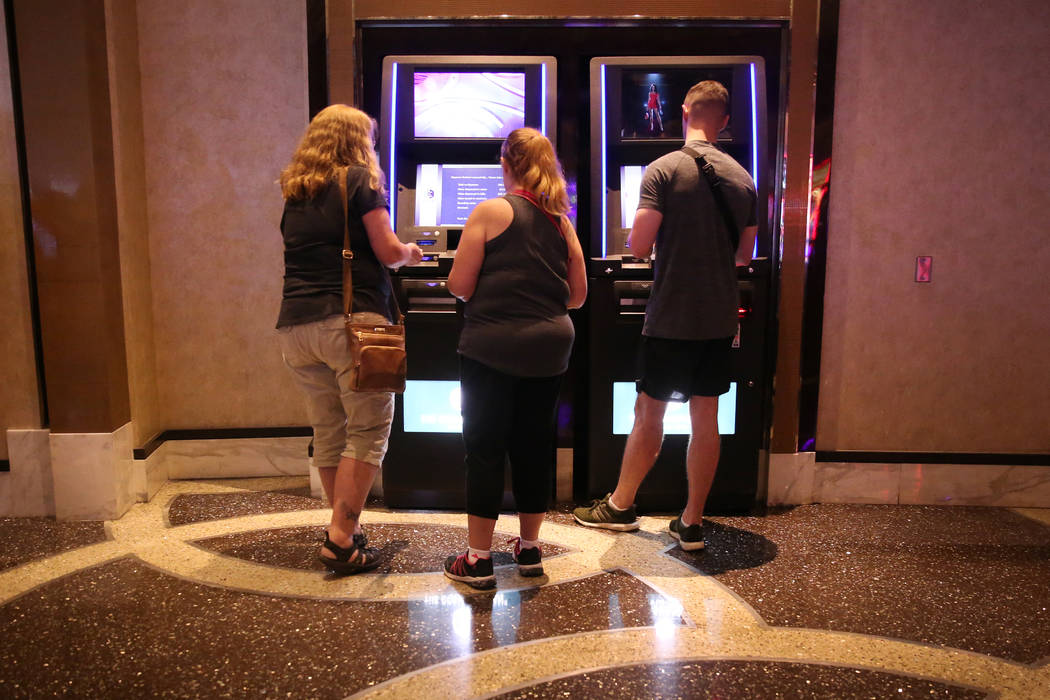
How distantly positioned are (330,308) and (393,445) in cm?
99

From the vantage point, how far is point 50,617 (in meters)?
2.19

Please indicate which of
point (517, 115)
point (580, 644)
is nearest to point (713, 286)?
point (517, 115)

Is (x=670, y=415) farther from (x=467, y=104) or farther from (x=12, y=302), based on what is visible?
(x=12, y=302)

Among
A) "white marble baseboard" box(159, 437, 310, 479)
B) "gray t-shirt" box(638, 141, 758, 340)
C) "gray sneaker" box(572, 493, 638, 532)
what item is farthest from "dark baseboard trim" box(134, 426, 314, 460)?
"gray t-shirt" box(638, 141, 758, 340)

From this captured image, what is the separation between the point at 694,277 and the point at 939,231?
1430 millimetres

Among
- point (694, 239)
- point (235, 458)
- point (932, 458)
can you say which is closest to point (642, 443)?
point (694, 239)

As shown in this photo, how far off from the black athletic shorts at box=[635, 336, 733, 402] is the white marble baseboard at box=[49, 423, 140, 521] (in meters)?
2.20

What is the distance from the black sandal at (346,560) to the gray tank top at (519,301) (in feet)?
2.67

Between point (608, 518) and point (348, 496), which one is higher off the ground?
point (348, 496)

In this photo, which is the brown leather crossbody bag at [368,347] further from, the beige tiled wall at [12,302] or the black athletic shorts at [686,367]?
the beige tiled wall at [12,302]

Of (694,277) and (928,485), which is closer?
(694,277)

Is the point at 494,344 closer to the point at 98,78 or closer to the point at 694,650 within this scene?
the point at 694,650

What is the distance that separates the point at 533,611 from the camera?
88.6 inches

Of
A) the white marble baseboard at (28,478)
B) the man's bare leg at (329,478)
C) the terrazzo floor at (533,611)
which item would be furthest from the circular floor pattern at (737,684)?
the white marble baseboard at (28,478)
